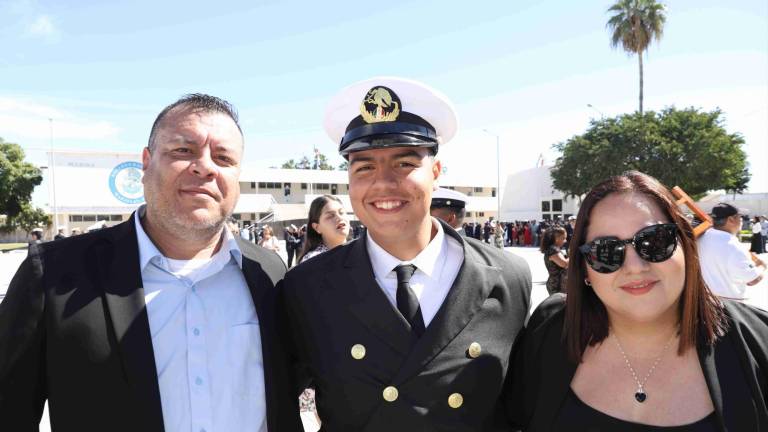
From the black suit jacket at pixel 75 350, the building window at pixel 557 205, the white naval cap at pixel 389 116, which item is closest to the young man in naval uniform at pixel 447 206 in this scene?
the white naval cap at pixel 389 116

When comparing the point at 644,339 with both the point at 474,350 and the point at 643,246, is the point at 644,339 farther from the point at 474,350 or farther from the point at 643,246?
the point at 474,350

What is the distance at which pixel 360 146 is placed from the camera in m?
2.34

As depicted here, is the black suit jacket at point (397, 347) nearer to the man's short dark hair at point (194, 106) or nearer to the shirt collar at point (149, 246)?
the shirt collar at point (149, 246)

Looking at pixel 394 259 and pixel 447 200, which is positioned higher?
pixel 447 200

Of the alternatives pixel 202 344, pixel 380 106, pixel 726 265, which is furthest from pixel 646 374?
pixel 726 265

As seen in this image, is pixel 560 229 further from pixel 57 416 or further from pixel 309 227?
pixel 57 416

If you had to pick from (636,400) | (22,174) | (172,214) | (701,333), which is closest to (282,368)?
(172,214)

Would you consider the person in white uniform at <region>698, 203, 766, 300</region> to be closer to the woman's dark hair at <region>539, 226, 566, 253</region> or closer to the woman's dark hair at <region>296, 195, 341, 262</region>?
the woman's dark hair at <region>539, 226, 566, 253</region>

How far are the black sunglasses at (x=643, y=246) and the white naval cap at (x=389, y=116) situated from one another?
0.91 m

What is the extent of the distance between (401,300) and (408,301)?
0.03m

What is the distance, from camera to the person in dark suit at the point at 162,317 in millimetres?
1950

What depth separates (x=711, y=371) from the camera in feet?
6.61

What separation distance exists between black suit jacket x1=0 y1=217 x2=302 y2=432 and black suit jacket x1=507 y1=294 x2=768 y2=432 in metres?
1.58

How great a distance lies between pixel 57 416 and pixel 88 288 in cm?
49
